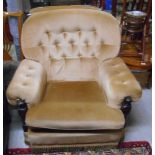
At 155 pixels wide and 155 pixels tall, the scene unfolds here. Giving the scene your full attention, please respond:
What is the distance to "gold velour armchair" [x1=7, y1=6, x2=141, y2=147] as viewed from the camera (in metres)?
1.65

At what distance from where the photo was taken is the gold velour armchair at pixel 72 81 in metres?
1.65

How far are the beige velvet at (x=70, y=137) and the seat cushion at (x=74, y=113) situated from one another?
3.5 inches

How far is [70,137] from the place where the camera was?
5.63 feet

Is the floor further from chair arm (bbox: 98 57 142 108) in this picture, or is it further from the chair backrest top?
the chair backrest top

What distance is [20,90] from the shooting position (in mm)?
1653

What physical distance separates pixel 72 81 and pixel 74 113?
46 centimetres

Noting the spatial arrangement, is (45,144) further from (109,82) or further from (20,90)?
(109,82)

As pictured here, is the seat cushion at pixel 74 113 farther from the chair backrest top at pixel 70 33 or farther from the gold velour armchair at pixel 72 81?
the chair backrest top at pixel 70 33

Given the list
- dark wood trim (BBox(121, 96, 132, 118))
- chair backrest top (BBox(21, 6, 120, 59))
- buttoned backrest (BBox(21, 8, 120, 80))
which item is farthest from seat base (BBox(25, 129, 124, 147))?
chair backrest top (BBox(21, 6, 120, 59))

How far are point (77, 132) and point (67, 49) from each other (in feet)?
2.38

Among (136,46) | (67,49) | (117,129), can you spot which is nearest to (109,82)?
(117,129)

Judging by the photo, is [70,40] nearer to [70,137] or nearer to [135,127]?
[70,137]

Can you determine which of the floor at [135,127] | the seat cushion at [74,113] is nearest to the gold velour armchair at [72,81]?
the seat cushion at [74,113]

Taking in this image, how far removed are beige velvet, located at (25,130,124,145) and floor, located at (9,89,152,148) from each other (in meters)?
0.22
